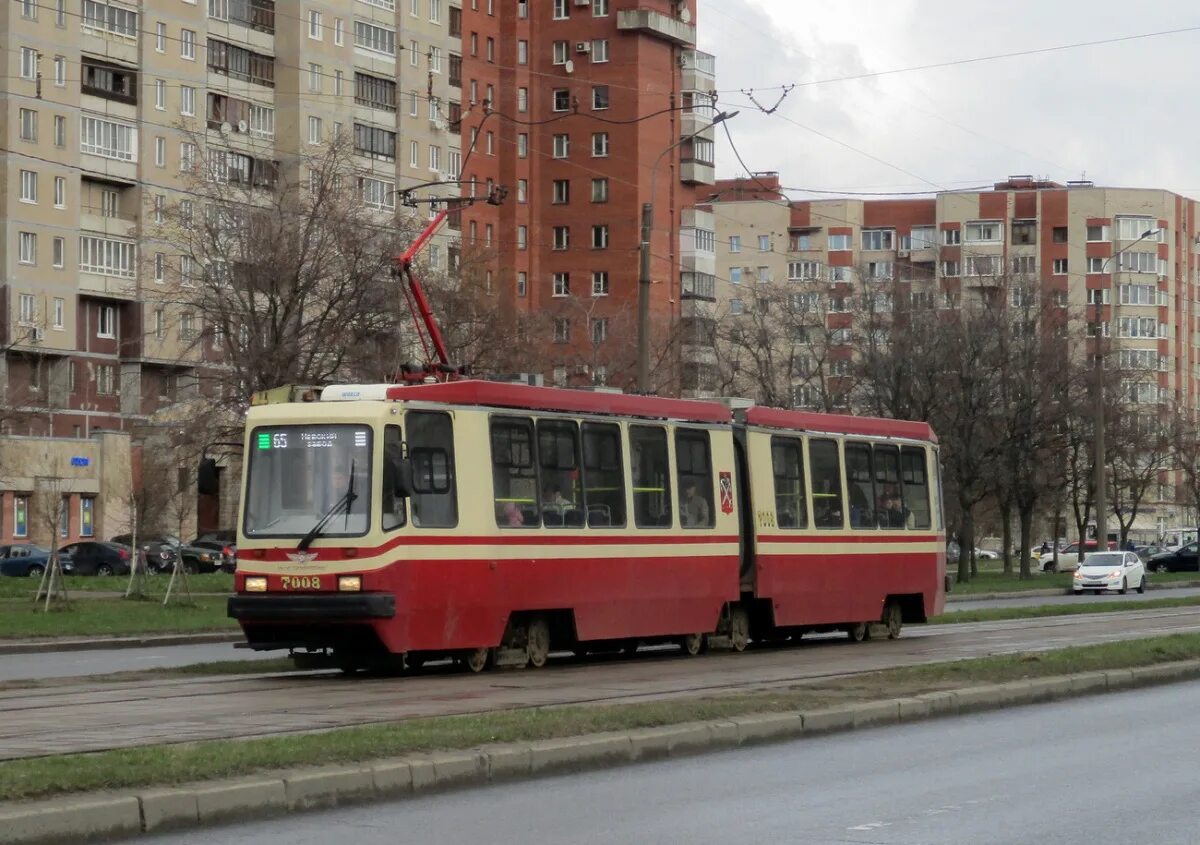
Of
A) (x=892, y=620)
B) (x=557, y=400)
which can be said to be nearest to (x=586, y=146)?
(x=892, y=620)

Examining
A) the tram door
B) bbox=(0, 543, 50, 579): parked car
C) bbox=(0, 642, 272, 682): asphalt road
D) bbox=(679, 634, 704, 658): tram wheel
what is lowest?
bbox=(0, 543, 50, 579): parked car

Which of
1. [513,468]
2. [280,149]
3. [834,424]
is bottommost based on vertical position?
[513,468]

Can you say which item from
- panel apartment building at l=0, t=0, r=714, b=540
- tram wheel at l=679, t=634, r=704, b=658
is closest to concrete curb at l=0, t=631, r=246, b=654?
tram wheel at l=679, t=634, r=704, b=658

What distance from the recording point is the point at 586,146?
105688mm

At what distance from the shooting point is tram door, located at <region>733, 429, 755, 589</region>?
84.9ft

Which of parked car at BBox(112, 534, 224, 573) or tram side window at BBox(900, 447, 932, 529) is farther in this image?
parked car at BBox(112, 534, 224, 573)

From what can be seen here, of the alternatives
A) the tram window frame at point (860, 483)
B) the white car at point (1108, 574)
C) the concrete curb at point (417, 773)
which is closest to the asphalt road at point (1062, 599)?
the white car at point (1108, 574)

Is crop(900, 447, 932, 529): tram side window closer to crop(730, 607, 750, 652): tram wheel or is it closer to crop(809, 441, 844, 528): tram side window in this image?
crop(809, 441, 844, 528): tram side window

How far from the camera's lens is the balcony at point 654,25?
339 ft

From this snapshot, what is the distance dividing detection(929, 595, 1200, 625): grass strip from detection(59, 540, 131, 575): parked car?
32.8 m

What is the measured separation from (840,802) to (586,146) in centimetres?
9582

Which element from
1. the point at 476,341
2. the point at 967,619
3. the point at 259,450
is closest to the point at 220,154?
the point at 476,341

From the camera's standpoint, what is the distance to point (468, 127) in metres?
101

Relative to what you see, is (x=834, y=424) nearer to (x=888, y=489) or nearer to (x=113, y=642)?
(x=888, y=489)
